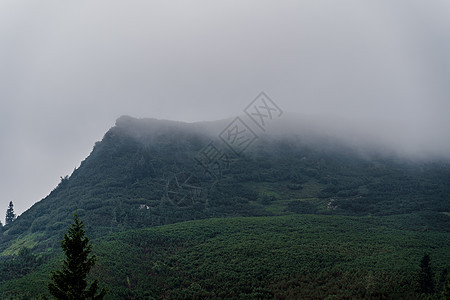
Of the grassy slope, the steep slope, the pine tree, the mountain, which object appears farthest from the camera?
the pine tree

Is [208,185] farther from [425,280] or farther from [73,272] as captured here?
[73,272]

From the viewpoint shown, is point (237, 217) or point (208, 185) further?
point (208, 185)

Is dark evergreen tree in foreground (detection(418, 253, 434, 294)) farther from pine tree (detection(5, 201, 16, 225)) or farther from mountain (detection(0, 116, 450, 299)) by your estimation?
pine tree (detection(5, 201, 16, 225))

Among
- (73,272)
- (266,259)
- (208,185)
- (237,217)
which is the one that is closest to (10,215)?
(208,185)

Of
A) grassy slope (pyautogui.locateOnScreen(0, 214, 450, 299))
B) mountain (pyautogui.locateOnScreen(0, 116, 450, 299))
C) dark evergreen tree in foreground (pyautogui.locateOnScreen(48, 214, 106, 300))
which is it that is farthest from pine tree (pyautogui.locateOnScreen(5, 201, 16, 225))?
dark evergreen tree in foreground (pyautogui.locateOnScreen(48, 214, 106, 300))

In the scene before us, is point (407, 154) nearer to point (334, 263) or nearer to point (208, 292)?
point (334, 263)

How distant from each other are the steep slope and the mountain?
0.59 metres

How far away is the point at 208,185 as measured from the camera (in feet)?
505

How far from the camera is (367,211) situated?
119688mm

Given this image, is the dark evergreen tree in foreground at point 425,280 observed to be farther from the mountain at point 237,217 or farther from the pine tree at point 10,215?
the pine tree at point 10,215

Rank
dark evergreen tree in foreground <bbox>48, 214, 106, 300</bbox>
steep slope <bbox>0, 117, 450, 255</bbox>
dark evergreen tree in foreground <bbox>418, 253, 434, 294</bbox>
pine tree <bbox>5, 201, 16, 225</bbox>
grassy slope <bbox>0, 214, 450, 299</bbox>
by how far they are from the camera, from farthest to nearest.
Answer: pine tree <bbox>5, 201, 16, 225</bbox> < steep slope <bbox>0, 117, 450, 255</bbox> < grassy slope <bbox>0, 214, 450, 299</bbox> < dark evergreen tree in foreground <bbox>418, 253, 434, 294</bbox> < dark evergreen tree in foreground <bbox>48, 214, 106, 300</bbox>

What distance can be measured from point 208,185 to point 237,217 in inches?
1597

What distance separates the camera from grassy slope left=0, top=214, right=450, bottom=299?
62438 mm

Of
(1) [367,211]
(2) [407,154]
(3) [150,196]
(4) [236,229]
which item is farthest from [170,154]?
(2) [407,154]
